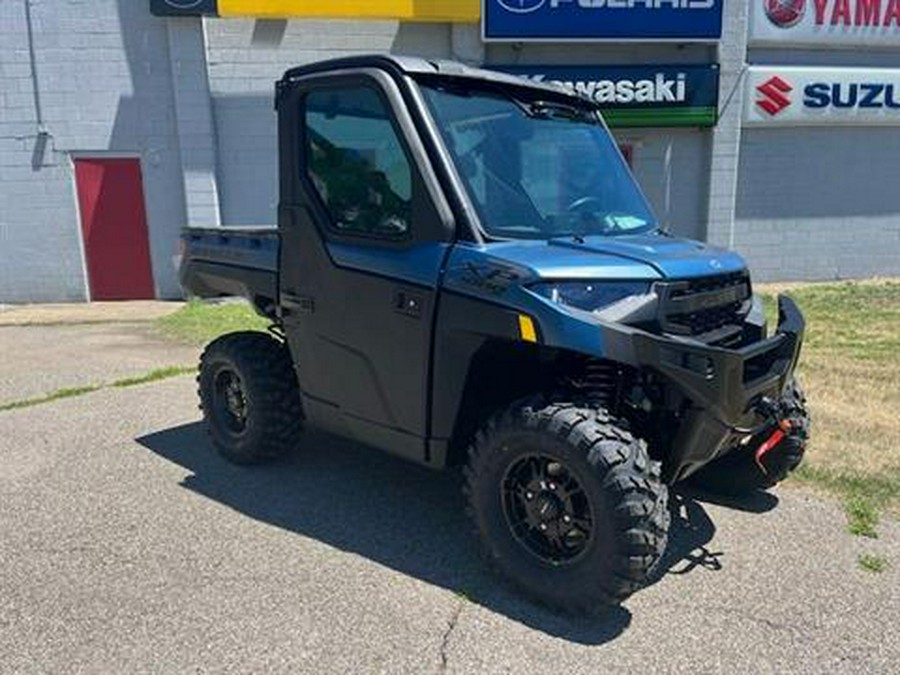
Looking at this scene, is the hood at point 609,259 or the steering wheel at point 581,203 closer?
the hood at point 609,259

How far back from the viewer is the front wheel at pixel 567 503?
9.65ft

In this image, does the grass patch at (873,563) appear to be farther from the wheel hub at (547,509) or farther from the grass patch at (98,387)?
the grass patch at (98,387)

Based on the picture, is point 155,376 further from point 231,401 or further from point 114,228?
point 114,228

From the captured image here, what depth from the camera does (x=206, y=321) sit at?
9922 millimetres

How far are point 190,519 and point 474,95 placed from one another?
8.89 feet

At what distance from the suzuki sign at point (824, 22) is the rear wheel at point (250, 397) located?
10963 millimetres

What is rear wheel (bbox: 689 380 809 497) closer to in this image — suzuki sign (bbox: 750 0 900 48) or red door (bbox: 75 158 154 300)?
red door (bbox: 75 158 154 300)

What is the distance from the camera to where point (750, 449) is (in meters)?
3.94

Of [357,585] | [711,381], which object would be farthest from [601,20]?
[357,585]

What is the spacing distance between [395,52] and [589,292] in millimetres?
9490

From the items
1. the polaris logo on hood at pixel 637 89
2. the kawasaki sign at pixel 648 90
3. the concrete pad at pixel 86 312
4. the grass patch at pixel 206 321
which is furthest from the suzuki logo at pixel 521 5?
the concrete pad at pixel 86 312

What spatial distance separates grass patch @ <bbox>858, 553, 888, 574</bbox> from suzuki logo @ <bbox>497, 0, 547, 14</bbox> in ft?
32.1

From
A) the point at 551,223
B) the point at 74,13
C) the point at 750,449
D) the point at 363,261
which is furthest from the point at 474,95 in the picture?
the point at 74,13

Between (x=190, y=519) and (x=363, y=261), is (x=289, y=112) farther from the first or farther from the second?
(x=190, y=519)
